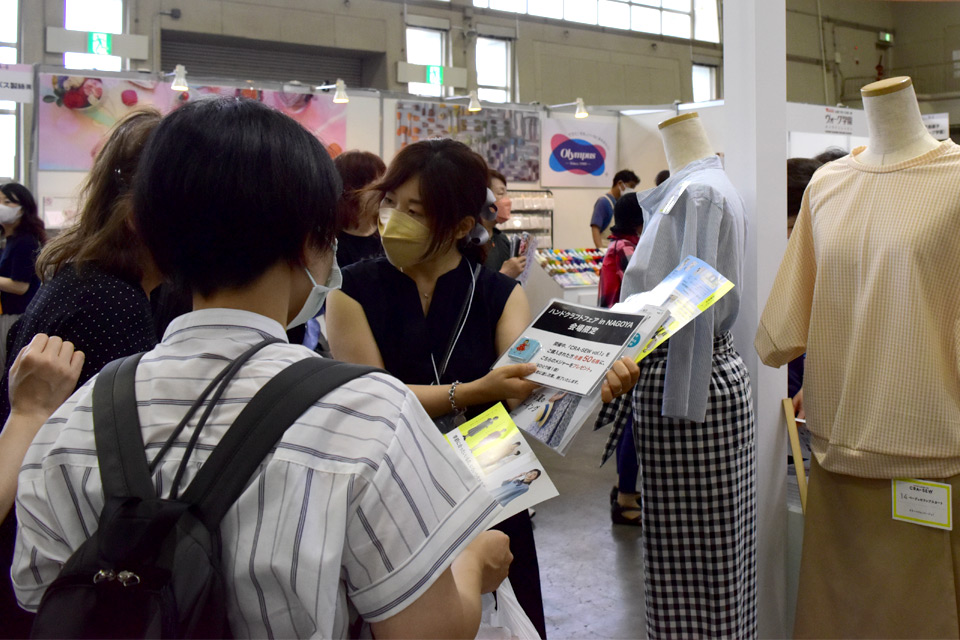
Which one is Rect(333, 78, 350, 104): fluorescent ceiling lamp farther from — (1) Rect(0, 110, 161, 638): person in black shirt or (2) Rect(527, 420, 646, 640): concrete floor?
(1) Rect(0, 110, 161, 638): person in black shirt

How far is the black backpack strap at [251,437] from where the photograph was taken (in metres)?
0.85

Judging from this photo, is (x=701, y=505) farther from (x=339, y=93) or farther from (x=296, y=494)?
(x=339, y=93)

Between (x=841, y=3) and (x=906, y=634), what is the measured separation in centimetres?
1761

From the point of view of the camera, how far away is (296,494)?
34.0 inches

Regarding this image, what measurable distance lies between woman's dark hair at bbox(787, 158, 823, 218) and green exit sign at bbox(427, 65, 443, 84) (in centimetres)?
948

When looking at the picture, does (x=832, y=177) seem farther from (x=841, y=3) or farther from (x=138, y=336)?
(x=841, y=3)

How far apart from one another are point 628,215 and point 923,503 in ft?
9.57

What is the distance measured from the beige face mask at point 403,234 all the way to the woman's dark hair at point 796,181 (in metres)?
1.72

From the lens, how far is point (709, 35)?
1631cm

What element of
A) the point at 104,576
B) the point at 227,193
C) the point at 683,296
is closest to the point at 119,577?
the point at 104,576

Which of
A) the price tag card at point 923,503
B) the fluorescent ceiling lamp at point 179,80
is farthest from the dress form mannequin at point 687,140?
the fluorescent ceiling lamp at point 179,80

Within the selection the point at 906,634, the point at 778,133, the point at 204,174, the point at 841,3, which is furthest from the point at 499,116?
the point at 841,3


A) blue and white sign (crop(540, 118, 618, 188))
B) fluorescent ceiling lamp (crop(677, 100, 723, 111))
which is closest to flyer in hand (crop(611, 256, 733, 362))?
fluorescent ceiling lamp (crop(677, 100, 723, 111))

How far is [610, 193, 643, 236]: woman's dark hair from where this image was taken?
4.64m
